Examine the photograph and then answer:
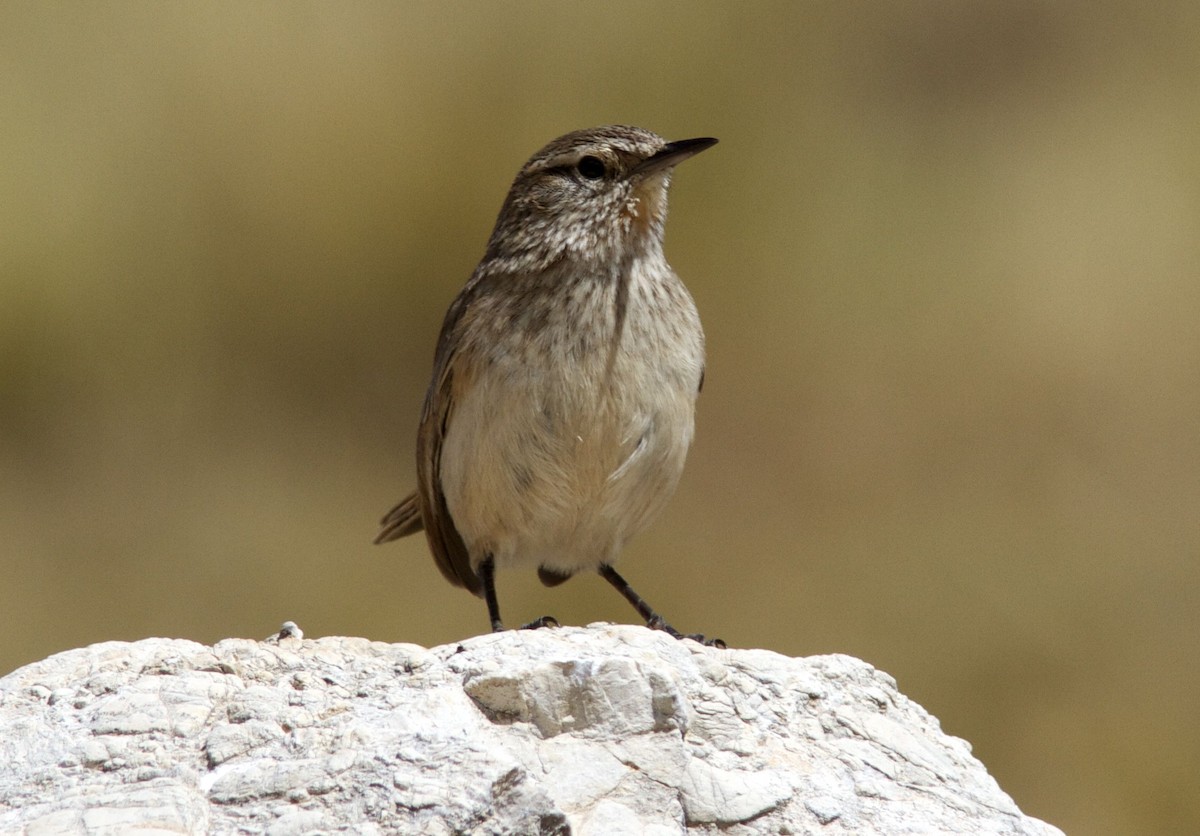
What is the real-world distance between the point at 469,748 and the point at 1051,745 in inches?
207

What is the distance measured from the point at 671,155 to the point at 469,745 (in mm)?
2663

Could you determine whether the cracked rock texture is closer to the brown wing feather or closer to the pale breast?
the pale breast

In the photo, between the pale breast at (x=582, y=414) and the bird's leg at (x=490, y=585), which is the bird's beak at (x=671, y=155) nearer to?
the pale breast at (x=582, y=414)

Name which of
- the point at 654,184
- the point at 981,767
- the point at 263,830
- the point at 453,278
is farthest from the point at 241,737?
the point at 453,278

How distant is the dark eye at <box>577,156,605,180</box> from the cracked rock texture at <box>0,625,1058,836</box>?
211cm

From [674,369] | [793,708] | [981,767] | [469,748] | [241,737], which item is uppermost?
[674,369]

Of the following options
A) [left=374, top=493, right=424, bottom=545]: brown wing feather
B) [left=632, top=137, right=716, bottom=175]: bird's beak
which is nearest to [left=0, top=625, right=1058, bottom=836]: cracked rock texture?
[left=632, top=137, right=716, bottom=175]: bird's beak

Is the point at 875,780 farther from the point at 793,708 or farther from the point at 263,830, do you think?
the point at 263,830

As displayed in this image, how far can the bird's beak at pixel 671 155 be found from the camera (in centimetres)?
504

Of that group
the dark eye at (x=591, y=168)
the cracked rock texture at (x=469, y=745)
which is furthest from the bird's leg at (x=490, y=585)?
the cracked rock texture at (x=469, y=745)

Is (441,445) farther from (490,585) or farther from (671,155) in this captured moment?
(671,155)

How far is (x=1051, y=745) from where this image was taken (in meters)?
7.46

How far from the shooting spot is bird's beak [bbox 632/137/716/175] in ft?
16.5

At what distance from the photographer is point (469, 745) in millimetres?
2979
